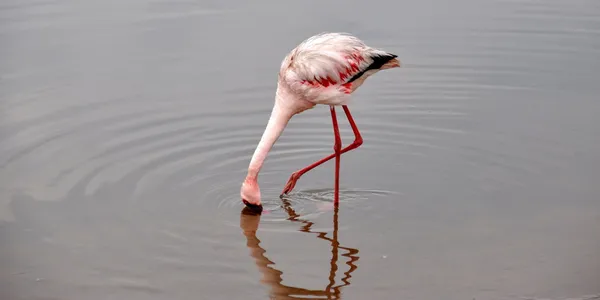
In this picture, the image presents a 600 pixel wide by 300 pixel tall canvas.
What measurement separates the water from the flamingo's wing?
0.90 m

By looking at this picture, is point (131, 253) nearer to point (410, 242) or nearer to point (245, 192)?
point (245, 192)

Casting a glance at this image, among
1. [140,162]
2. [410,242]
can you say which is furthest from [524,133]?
[140,162]

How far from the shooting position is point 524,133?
9391 mm

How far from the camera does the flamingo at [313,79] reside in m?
7.96

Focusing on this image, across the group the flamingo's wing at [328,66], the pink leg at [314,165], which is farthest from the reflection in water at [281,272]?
the flamingo's wing at [328,66]

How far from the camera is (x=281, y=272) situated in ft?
23.1

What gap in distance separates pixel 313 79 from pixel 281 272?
67.4 inches

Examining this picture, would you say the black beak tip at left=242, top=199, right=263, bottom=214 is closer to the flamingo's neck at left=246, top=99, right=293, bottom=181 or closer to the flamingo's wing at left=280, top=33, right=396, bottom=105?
the flamingo's neck at left=246, top=99, right=293, bottom=181

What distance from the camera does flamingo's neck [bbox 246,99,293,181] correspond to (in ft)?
26.2

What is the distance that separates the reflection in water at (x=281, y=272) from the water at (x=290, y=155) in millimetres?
17

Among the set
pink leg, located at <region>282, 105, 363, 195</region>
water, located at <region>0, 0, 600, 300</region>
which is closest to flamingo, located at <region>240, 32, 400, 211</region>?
pink leg, located at <region>282, 105, 363, 195</region>

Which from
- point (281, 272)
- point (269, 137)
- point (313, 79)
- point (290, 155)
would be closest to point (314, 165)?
point (269, 137)

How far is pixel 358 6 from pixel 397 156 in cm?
403

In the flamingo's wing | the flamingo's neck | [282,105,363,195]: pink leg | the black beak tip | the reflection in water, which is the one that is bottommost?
the reflection in water
